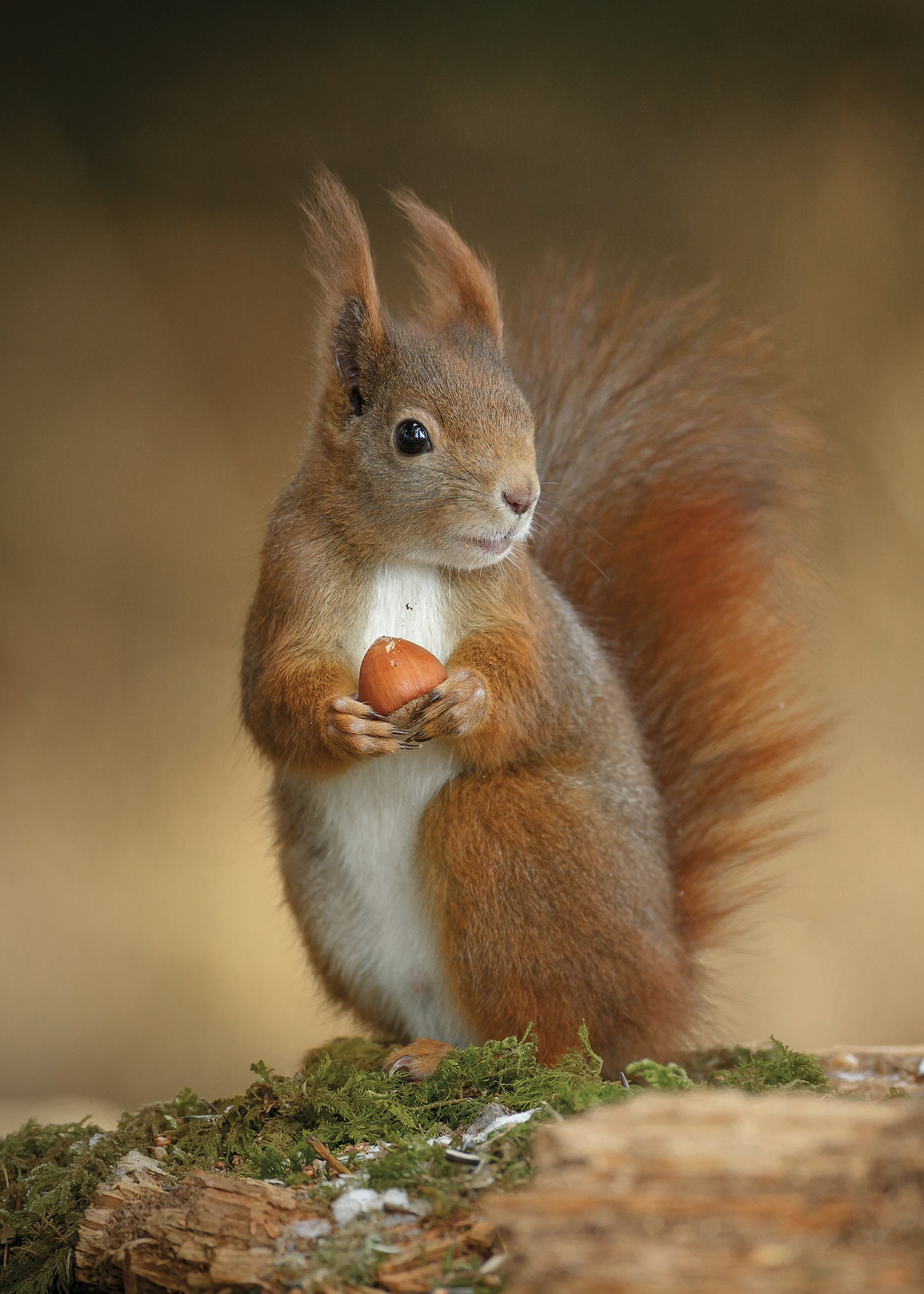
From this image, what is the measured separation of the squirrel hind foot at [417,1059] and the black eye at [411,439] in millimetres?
612

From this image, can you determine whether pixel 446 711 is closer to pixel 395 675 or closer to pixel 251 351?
pixel 395 675

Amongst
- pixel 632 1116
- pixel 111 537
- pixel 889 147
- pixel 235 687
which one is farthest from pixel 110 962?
pixel 889 147

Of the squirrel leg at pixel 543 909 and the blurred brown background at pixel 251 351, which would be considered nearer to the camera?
the squirrel leg at pixel 543 909

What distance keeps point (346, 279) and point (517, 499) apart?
0.33m

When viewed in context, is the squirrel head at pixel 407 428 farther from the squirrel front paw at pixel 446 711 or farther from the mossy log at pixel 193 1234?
the mossy log at pixel 193 1234

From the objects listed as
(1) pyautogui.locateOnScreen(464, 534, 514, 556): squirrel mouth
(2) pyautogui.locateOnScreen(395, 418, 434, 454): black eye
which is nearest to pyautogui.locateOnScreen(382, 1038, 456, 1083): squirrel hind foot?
(1) pyautogui.locateOnScreen(464, 534, 514, 556): squirrel mouth

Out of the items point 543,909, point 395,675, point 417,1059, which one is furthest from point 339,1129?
point 395,675

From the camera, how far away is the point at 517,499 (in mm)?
1137

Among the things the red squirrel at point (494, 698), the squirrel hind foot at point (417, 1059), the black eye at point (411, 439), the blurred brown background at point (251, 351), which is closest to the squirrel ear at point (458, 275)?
the red squirrel at point (494, 698)

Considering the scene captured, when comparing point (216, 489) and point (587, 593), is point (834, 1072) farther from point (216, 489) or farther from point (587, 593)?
point (216, 489)

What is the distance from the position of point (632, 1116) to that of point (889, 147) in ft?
7.85

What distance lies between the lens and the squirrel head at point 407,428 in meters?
1.16

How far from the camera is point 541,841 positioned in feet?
4.12

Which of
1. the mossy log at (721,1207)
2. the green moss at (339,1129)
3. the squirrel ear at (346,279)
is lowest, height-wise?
the green moss at (339,1129)
